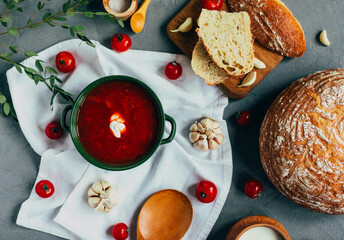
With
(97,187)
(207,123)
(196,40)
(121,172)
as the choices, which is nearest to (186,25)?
(196,40)

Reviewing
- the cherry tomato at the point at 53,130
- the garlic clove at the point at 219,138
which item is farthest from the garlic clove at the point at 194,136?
the cherry tomato at the point at 53,130

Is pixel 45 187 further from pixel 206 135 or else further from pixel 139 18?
pixel 139 18

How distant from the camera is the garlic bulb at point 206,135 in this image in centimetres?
193

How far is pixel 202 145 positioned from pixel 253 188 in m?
0.39

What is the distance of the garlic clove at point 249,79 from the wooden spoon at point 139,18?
0.68m

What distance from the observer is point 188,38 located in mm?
1963

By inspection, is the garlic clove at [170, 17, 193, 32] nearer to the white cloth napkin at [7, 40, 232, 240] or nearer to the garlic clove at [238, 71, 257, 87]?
the white cloth napkin at [7, 40, 232, 240]

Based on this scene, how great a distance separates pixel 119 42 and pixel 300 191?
1287mm

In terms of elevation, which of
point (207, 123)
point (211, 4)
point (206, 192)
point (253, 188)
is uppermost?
point (211, 4)

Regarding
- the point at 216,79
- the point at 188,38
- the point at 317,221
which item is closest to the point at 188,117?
the point at 216,79

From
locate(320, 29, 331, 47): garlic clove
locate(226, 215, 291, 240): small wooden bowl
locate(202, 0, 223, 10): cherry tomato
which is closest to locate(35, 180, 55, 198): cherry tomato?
locate(226, 215, 291, 240): small wooden bowl

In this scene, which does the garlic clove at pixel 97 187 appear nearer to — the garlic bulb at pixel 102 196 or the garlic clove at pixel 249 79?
the garlic bulb at pixel 102 196

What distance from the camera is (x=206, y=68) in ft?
6.23

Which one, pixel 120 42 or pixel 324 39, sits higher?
pixel 324 39
